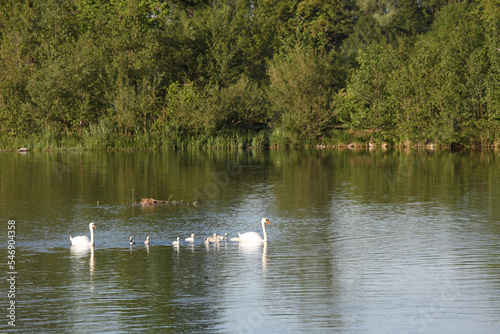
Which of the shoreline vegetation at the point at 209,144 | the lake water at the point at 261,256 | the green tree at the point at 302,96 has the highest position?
the green tree at the point at 302,96

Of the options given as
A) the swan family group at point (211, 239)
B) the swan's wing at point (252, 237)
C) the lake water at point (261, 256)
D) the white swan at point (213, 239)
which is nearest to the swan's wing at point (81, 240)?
the swan family group at point (211, 239)

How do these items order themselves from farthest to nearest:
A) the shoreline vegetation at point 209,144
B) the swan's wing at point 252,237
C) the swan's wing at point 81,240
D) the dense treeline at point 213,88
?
the shoreline vegetation at point 209,144
the dense treeline at point 213,88
the swan's wing at point 252,237
the swan's wing at point 81,240

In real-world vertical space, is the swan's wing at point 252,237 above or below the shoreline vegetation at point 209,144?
below

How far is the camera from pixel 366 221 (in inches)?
1023

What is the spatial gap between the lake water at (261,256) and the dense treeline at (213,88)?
2486 centimetres

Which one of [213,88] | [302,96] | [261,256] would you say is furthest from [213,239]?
[213,88]

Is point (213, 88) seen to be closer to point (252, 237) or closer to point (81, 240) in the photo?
point (252, 237)

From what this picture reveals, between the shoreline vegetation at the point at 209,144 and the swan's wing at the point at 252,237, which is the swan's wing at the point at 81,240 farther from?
the shoreline vegetation at the point at 209,144

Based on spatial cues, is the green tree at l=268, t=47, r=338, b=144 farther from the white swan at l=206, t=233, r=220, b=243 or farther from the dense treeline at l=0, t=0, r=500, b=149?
the white swan at l=206, t=233, r=220, b=243

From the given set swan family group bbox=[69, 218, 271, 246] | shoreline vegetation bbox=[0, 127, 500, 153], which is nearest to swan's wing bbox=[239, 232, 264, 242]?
swan family group bbox=[69, 218, 271, 246]

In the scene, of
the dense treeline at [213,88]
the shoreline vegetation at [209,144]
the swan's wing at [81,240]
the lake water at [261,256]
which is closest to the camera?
the lake water at [261,256]

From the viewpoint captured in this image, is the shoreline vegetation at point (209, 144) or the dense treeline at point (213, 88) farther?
the shoreline vegetation at point (209, 144)

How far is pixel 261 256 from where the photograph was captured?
66.3 ft

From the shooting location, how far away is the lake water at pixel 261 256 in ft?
48.2
